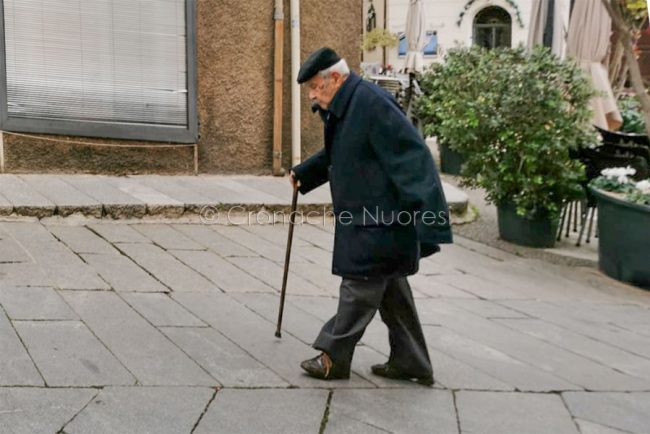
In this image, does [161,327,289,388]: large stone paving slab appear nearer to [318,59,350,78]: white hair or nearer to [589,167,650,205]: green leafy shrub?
[318,59,350,78]: white hair

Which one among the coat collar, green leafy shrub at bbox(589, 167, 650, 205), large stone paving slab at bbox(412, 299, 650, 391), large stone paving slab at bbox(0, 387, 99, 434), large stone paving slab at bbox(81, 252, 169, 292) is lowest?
large stone paving slab at bbox(412, 299, 650, 391)

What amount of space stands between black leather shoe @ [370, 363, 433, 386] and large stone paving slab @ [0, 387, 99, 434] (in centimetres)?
130

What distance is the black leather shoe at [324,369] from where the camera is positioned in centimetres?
388

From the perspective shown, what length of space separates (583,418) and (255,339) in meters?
1.69

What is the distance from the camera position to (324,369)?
3906mm

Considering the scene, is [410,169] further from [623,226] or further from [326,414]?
[623,226]

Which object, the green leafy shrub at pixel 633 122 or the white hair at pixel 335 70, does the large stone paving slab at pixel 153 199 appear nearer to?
the white hair at pixel 335 70

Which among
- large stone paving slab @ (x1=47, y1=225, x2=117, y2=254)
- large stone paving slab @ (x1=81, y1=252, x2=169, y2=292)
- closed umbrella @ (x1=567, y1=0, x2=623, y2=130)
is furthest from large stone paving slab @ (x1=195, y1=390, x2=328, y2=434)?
closed umbrella @ (x1=567, y1=0, x2=623, y2=130)

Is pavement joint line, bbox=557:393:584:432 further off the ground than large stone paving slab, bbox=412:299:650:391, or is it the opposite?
pavement joint line, bbox=557:393:584:432

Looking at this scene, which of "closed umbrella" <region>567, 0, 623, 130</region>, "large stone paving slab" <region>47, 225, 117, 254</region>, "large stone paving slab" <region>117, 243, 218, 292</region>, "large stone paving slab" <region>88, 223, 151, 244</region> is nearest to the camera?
"large stone paving slab" <region>117, 243, 218, 292</region>

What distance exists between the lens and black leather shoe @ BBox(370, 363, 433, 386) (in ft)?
13.0

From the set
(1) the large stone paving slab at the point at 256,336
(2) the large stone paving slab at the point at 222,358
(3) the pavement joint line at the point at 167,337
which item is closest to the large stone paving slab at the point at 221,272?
(1) the large stone paving slab at the point at 256,336

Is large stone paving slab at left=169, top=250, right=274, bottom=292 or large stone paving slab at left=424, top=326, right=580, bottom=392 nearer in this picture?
large stone paving slab at left=424, top=326, right=580, bottom=392

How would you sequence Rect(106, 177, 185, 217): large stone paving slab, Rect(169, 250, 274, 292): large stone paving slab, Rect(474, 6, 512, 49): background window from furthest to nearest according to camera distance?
Rect(474, 6, 512, 49): background window
Rect(106, 177, 185, 217): large stone paving slab
Rect(169, 250, 274, 292): large stone paving slab
